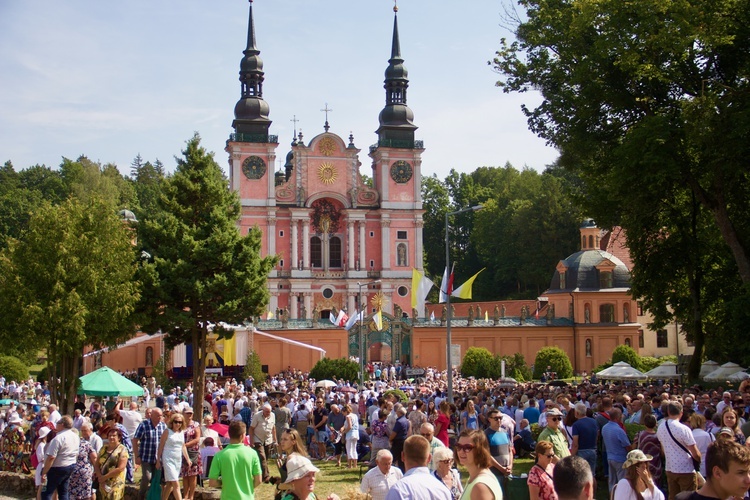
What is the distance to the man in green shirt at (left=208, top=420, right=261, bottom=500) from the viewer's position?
8.70m

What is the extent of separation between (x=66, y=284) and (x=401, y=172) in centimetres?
4960

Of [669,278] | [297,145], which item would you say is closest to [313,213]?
[297,145]

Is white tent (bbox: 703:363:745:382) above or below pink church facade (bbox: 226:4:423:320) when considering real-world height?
below

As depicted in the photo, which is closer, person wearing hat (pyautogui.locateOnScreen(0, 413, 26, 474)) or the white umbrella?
person wearing hat (pyautogui.locateOnScreen(0, 413, 26, 474))

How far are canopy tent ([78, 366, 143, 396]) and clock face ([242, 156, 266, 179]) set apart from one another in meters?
47.1

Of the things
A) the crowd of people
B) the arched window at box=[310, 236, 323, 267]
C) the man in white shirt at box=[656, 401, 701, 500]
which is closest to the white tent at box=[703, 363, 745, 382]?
the crowd of people

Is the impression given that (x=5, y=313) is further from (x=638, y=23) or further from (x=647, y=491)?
(x=647, y=491)

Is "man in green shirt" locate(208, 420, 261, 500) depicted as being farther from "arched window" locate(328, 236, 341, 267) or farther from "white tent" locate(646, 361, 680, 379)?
"arched window" locate(328, 236, 341, 267)

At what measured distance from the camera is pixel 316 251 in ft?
234

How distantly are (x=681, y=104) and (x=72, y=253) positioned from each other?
52.3 feet

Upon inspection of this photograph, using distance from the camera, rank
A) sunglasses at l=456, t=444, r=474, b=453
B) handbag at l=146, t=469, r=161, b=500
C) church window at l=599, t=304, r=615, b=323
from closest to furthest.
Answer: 1. sunglasses at l=456, t=444, r=474, b=453
2. handbag at l=146, t=469, r=161, b=500
3. church window at l=599, t=304, r=615, b=323

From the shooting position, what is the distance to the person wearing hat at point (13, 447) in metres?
16.7

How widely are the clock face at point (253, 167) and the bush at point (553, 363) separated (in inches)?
1148

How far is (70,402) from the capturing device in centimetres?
2361
